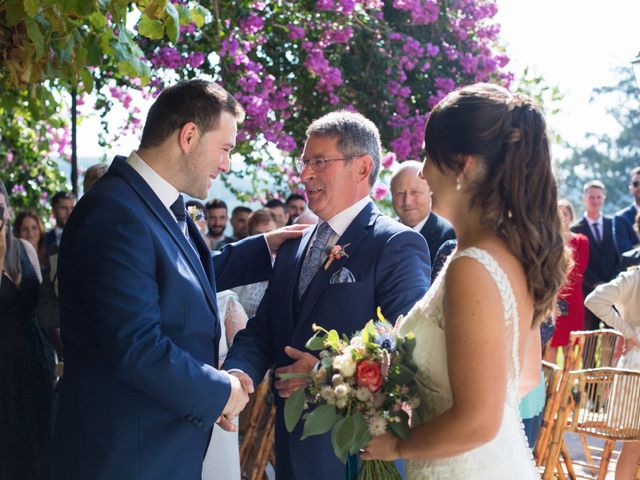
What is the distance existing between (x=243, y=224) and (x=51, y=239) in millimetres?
2050

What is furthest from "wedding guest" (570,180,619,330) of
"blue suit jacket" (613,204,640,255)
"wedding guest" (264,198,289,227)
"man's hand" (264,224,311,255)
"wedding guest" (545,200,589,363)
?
"man's hand" (264,224,311,255)

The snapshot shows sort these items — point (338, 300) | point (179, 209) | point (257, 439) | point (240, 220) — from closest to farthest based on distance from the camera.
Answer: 1. point (179, 209)
2. point (338, 300)
3. point (257, 439)
4. point (240, 220)

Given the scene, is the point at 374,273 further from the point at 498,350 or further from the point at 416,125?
the point at 416,125

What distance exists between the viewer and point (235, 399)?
3057mm

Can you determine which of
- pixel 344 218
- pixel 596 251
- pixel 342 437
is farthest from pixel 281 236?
pixel 596 251

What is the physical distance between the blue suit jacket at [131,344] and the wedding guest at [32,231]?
635 cm

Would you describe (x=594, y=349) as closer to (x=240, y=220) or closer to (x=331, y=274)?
(x=331, y=274)

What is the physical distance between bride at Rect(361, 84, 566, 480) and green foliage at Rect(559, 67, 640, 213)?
149 feet

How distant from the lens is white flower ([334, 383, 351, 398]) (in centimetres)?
249

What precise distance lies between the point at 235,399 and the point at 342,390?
0.67 meters

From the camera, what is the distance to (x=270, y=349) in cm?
371

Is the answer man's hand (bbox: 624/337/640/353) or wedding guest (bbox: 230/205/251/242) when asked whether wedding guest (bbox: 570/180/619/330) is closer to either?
wedding guest (bbox: 230/205/251/242)

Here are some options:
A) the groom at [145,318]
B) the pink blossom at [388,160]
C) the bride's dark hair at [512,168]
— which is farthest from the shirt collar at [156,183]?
the pink blossom at [388,160]

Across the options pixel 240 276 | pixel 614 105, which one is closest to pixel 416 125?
pixel 240 276
